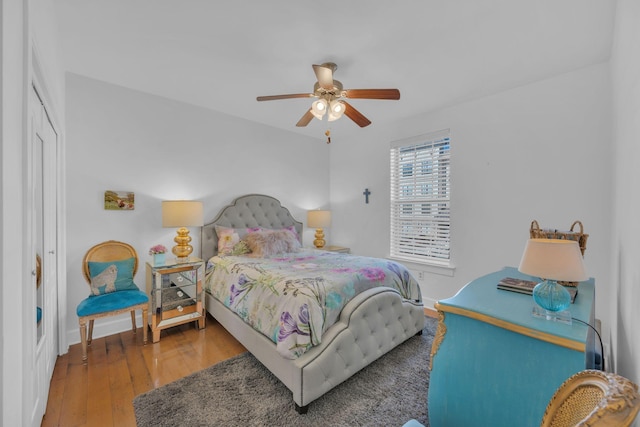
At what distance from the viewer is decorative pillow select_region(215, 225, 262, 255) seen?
10.8 ft

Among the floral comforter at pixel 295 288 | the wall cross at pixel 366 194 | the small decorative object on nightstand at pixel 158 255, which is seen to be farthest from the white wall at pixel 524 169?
the small decorative object on nightstand at pixel 158 255

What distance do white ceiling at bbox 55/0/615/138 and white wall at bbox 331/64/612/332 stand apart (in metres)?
0.24

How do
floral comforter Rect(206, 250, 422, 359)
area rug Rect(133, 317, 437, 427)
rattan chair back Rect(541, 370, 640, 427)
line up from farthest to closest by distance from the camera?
floral comforter Rect(206, 250, 422, 359) → area rug Rect(133, 317, 437, 427) → rattan chair back Rect(541, 370, 640, 427)

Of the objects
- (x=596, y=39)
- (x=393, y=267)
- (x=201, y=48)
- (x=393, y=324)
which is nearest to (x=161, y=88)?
(x=201, y=48)

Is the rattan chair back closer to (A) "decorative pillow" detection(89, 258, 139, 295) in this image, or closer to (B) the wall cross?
(A) "decorative pillow" detection(89, 258, 139, 295)

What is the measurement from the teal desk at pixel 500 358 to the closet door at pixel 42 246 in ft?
6.97

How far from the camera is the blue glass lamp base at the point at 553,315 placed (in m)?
1.11

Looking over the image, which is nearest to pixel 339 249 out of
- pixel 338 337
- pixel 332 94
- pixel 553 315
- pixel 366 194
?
pixel 366 194

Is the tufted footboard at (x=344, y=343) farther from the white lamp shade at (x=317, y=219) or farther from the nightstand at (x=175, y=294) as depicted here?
the white lamp shade at (x=317, y=219)

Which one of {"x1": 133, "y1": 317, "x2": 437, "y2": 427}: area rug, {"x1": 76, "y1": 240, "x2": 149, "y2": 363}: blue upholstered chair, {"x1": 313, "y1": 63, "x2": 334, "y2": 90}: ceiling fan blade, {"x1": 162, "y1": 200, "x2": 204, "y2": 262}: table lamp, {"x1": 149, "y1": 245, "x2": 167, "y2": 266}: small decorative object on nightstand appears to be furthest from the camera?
{"x1": 162, "y1": 200, "x2": 204, "y2": 262}: table lamp

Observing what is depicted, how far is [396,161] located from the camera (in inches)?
158

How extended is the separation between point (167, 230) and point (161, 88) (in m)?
1.62

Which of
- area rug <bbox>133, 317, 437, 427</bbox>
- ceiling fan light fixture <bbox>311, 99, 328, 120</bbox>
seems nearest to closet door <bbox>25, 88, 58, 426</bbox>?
area rug <bbox>133, 317, 437, 427</bbox>

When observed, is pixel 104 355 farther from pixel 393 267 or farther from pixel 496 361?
pixel 496 361
